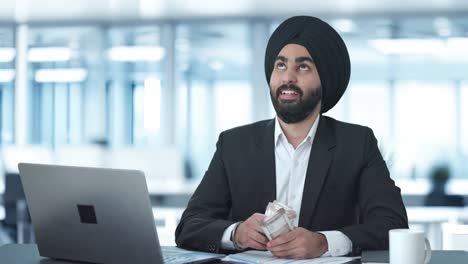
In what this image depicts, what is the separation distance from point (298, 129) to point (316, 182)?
0.60 feet

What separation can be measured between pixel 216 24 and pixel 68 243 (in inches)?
299

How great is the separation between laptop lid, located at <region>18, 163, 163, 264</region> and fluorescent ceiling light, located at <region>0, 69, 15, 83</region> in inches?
305

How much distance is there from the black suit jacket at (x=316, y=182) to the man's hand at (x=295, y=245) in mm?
327

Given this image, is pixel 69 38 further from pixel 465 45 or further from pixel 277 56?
pixel 277 56

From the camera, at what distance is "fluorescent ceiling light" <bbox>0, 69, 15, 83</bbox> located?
958 centimetres

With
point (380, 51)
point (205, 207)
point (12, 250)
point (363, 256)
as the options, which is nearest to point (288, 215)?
point (363, 256)

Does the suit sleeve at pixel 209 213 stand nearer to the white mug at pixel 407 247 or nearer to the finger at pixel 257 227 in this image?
the finger at pixel 257 227

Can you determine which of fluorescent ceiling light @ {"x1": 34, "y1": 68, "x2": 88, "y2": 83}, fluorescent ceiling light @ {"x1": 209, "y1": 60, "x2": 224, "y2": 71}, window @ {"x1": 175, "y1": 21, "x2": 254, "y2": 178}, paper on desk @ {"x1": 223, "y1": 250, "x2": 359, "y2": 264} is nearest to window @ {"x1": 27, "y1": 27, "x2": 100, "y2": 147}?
fluorescent ceiling light @ {"x1": 34, "y1": 68, "x2": 88, "y2": 83}

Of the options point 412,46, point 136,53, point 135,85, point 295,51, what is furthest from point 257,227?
point 136,53

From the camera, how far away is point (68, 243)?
6.82 ft

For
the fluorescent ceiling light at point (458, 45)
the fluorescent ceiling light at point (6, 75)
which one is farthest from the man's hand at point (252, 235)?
the fluorescent ceiling light at point (6, 75)

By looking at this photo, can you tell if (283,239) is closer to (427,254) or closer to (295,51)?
(427,254)

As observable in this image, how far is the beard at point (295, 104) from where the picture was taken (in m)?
2.42

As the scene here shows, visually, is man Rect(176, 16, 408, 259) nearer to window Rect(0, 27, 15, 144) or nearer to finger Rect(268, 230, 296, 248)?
finger Rect(268, 230, 296, 248)
